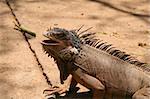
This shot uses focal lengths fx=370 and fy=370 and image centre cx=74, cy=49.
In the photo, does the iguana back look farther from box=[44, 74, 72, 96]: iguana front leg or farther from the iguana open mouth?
box=[44, 74, 72, 96]: iguana front leg

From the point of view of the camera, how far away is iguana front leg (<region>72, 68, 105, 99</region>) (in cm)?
288

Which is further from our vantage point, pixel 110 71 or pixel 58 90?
pixel 58 90

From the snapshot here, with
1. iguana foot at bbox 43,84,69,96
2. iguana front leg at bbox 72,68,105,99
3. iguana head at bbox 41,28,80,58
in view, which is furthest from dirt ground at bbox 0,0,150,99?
iguana head at bbox 41,28,80,58

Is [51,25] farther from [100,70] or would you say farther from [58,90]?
[100,70]

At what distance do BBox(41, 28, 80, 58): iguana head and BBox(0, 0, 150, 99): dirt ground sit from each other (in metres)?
0.56

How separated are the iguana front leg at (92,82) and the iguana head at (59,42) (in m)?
0.20

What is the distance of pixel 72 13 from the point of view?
4949 mm

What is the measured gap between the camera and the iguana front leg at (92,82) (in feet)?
9.45

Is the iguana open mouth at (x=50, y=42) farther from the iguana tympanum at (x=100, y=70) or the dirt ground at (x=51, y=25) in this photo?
the dirt ground at (x=51, y=25)

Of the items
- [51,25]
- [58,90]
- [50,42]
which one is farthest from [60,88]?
[51,25]

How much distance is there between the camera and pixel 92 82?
9.46 ft

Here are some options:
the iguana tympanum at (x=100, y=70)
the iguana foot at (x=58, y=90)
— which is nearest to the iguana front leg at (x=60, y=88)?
the iguana foot at (x=58, y=90)

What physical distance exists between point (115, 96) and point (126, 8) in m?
2.42

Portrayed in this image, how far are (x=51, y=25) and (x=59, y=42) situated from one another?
5.79 feet
